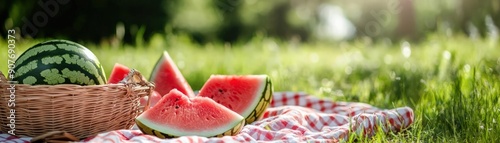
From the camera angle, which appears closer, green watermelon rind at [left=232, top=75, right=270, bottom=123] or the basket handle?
the basket handle

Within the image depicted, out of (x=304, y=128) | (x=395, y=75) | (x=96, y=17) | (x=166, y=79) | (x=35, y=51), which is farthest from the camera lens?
→ (x=96, y=17)

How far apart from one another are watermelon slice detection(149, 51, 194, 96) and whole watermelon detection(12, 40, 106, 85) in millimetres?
1073

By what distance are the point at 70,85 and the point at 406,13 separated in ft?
69.2

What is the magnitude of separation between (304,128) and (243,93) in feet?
2.12

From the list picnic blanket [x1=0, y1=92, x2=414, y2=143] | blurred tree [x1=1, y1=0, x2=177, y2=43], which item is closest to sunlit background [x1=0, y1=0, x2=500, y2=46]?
blurred tree [x1=1, y1=0, x2=177, y2=43]

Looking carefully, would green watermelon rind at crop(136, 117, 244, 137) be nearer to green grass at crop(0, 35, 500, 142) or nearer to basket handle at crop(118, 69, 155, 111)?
basket handle at crop(118, 69, 155, 111)

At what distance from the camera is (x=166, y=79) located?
15.9ft

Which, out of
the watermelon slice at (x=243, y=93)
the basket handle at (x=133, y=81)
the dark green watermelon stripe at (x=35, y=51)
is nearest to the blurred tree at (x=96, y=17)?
the watermelon slice at (x=243, y=93)

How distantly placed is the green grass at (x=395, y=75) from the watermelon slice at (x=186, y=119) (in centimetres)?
80

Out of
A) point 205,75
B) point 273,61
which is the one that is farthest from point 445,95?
point 273,61

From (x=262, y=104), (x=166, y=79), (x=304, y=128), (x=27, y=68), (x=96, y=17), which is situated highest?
(x=96, y=17)

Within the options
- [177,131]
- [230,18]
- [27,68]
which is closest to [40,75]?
[27,68]

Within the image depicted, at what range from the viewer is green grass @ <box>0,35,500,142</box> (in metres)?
3.92

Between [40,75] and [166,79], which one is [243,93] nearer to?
[166,79]
